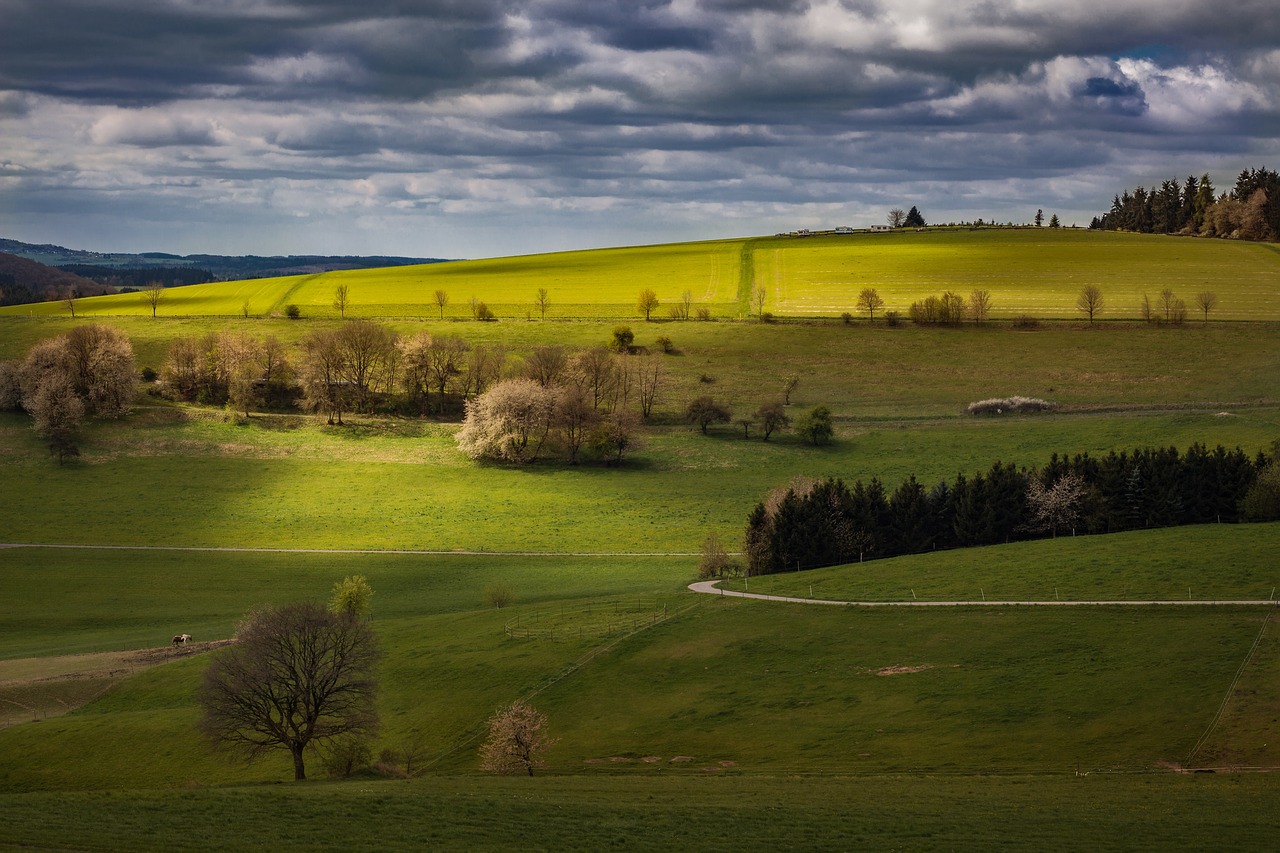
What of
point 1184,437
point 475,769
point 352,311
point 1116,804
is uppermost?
point 352,311

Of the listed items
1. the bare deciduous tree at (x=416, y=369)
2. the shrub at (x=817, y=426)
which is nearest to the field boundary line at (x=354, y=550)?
the shrub at (x=817, y=426)

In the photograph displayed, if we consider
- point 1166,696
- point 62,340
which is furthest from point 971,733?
point 62,340

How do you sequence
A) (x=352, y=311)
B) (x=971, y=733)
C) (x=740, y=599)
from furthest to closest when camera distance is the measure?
1. (x=352, y=311)
2. (x=740, y=599)
3. (x=971, y=733)

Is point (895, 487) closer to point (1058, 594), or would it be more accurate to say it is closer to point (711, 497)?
point (711, 497)

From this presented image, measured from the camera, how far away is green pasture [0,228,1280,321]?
508 feet

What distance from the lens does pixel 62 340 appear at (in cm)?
11869

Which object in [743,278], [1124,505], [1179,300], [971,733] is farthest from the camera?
[743,278]

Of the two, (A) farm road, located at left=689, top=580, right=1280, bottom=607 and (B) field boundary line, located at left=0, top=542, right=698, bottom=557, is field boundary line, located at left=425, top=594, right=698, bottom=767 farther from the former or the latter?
(B) field boundary line, located at left=0, top=542, right=698, bottom=557

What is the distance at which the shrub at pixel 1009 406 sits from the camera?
113 meters

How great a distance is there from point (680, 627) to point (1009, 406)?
213ft

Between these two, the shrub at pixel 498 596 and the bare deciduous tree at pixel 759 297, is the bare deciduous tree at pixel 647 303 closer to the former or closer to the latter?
the bare deciduous tree at pixel 759 297

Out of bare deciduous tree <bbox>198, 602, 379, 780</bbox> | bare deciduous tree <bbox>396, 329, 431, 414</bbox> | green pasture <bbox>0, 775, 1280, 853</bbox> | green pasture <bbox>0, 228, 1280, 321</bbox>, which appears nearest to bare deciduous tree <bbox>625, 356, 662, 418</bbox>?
bare deciduous tree <bbox>396, 329, 431, 414</bbox>

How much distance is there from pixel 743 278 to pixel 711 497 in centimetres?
8715

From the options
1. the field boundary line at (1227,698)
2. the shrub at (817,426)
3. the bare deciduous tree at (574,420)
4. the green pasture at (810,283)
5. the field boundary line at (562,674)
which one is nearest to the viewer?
the field boundary line at (1227,698)
